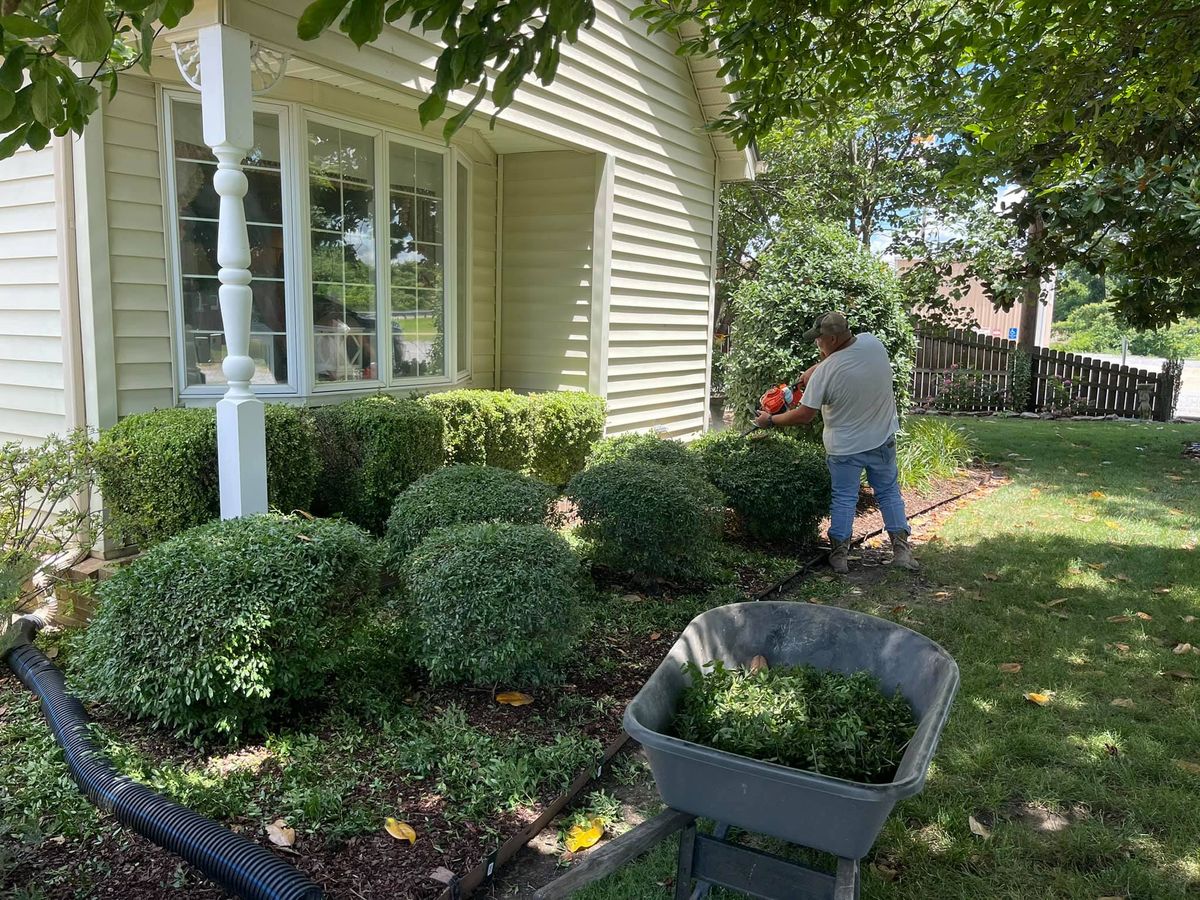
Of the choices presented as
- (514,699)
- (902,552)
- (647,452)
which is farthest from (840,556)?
(514,699)

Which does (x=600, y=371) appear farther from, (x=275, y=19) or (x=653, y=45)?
(x=275, y=19)

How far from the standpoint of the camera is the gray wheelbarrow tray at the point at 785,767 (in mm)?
2270

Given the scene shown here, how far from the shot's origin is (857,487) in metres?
6.83

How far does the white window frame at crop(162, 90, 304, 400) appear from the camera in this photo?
19.3ft

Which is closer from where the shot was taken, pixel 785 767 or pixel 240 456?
pixel 785 767

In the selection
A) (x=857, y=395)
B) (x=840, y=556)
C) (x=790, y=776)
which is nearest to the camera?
(x=790, y=776)

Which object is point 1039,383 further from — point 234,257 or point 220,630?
point 220,630

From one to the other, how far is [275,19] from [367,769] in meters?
4.41

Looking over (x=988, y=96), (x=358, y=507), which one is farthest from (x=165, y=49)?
(x=988, y=96)

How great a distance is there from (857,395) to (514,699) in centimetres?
374

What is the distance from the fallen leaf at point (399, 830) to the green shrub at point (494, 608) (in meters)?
0.92

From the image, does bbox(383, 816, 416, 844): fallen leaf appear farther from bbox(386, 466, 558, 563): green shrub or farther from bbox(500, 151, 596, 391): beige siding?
bbox(500, 151, 596, 391): beige siding

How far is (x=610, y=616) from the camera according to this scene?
18.0 feet

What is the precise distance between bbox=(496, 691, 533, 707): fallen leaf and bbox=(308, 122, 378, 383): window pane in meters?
3.74
